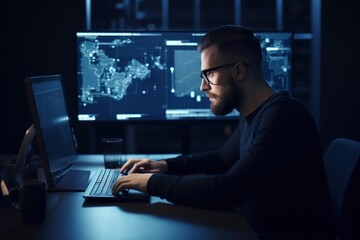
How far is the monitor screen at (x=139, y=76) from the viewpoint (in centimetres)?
244

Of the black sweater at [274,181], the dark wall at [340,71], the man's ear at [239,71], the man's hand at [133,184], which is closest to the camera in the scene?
the black sweater at [274,181]

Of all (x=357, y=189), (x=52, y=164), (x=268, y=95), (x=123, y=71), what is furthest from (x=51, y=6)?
(x=357, y=189)

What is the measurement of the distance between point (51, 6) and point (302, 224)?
175 centimetres

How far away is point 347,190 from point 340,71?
132 centimetres

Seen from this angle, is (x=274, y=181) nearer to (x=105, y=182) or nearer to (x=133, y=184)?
(x=133, y=184)

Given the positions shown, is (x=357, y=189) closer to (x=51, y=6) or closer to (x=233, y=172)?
(x=233, y=172)

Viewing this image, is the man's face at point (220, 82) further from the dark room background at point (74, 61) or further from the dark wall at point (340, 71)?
the dark wall at point (340, 71)

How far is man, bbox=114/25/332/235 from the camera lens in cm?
152

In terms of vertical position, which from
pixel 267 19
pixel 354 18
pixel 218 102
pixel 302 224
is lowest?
pixel 302 224

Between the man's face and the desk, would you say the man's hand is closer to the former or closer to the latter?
the desk

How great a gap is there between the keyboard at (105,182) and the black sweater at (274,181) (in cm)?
18

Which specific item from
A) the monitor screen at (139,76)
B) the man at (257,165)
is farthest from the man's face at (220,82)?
the monitor screen at (139,76)

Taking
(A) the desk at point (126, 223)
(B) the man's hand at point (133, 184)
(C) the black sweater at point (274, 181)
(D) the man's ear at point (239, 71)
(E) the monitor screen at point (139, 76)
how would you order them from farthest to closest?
(E) the monitor screen at point (139, 76), (D) the man's ear at point (239, 71), (B) the man's hand at point (133, 184), (C) the black sweater at point (274, 181), (A) the desk at point (126, 223)

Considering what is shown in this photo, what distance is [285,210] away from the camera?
5.27ft
